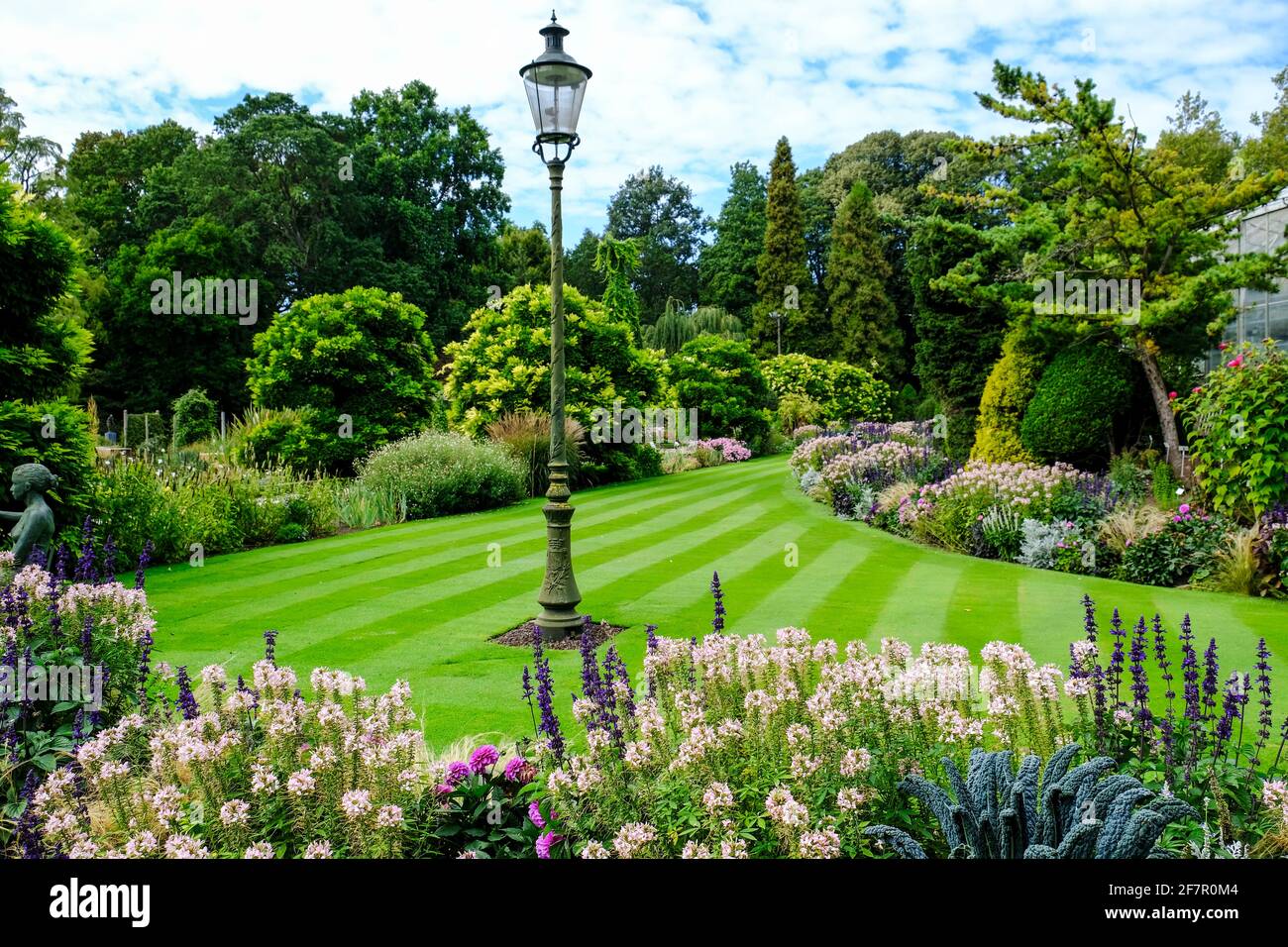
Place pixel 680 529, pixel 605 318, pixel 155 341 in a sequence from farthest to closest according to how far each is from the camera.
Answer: pixel 155 341 < pixel 605 318 < pixel 680 529

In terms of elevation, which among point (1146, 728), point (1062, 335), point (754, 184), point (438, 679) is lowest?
point (438, 679)

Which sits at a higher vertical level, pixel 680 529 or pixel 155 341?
pixel 155 341

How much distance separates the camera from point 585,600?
27.2 ft

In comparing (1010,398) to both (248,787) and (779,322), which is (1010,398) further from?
(779,322)

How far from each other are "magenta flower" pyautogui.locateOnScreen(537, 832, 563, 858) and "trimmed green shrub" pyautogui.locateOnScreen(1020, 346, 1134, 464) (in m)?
11.7

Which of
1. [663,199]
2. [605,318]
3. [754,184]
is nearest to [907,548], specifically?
[605,318]

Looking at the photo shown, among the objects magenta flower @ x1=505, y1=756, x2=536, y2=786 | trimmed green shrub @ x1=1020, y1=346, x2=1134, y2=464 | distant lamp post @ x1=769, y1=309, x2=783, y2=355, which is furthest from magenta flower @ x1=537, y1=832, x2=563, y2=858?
distant lamp post @ x1=769, y1=309, x2=783, y2=355

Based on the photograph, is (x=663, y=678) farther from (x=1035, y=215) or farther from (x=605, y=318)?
(x=605, y=318)

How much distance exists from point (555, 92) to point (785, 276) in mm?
34195

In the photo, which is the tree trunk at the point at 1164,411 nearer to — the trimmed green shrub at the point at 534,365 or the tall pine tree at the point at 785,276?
the trimmed green shrub at the point at 534,365

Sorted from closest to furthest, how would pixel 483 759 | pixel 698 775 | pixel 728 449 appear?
pixel 698 775 → pixel 483 759 → pixel 728 449

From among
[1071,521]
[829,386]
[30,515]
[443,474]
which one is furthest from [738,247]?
[30,515]

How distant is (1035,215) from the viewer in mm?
13969
